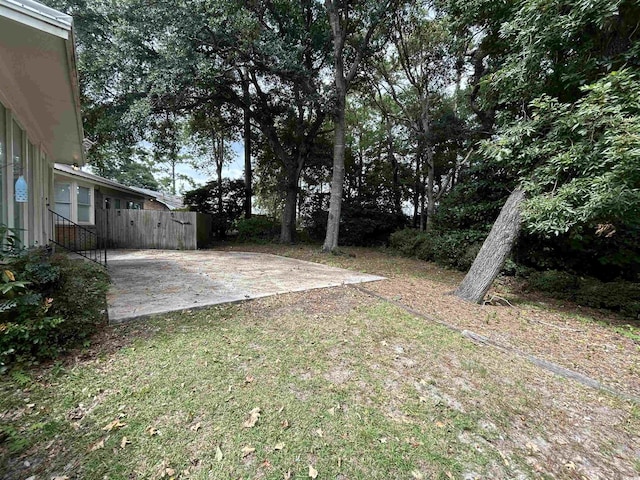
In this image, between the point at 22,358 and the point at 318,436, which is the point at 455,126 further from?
the point at 22,358

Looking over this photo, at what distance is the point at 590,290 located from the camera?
548 cm

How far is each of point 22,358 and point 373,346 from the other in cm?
331

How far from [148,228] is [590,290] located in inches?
523

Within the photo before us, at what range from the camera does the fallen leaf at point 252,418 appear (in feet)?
6.35

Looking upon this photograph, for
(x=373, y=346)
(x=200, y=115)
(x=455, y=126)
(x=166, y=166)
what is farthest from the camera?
(x=166, y=166)

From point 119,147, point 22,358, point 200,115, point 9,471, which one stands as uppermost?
point 200,115

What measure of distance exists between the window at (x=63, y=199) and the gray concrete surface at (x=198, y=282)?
164 inches

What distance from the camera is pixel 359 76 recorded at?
13047 mm

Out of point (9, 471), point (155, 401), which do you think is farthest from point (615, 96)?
point (9, 471)

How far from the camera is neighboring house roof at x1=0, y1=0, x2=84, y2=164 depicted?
261cm

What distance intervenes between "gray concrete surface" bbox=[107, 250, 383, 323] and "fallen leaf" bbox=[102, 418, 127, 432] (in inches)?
68.6

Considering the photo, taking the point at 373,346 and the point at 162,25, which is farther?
the point at 162,25

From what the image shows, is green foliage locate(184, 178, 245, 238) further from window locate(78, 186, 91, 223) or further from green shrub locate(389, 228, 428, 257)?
Answer: green shrub locate(389, 228, 428, 257)

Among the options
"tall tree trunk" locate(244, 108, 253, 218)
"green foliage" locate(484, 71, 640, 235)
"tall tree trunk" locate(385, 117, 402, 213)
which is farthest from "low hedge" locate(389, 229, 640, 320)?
"tall tree trunk" locate(244, 108, 253, 218)
